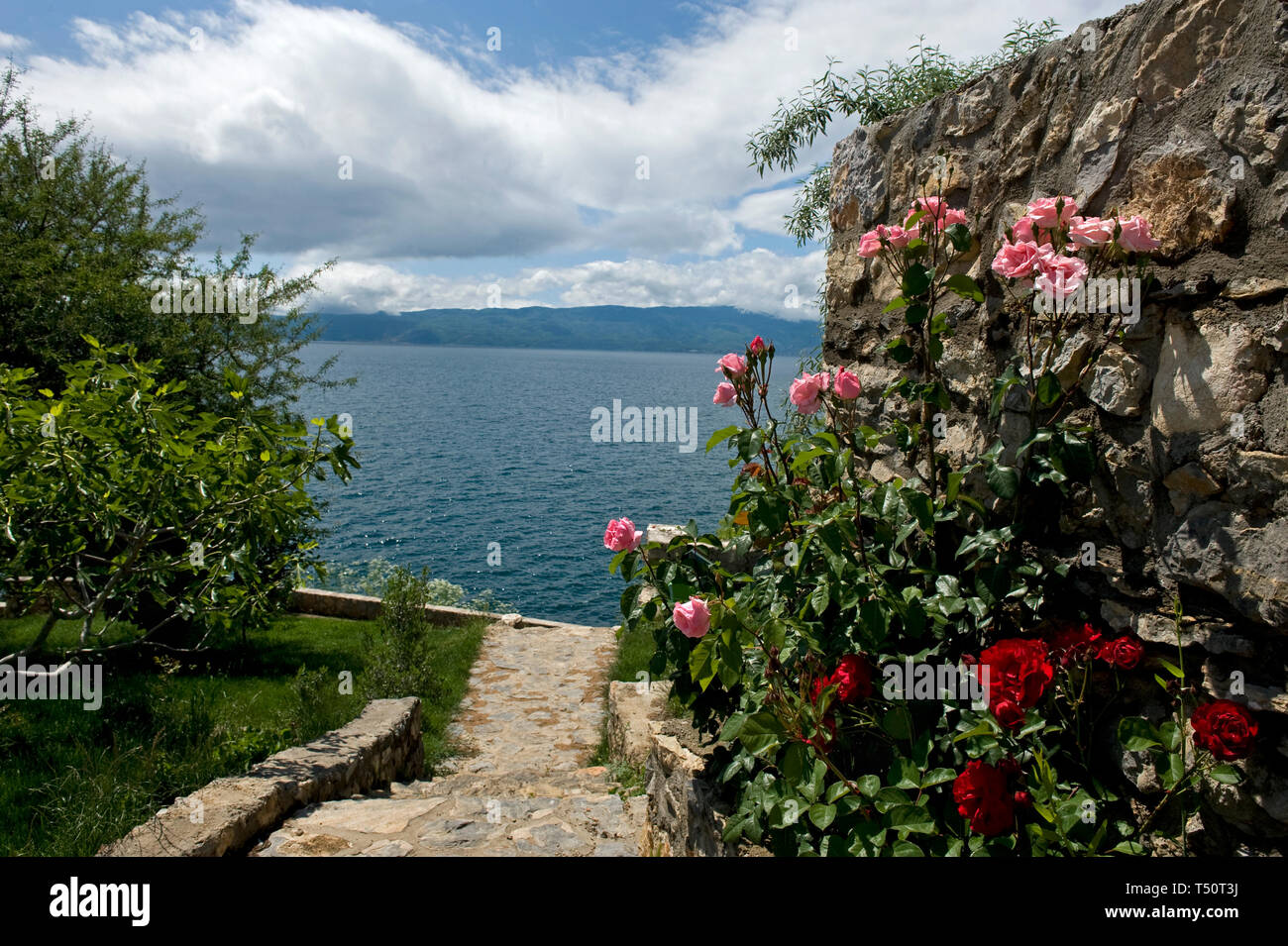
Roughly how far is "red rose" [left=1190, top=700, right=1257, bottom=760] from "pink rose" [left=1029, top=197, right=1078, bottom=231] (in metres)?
1.38

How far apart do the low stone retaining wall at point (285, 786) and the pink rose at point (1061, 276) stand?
4004 mm

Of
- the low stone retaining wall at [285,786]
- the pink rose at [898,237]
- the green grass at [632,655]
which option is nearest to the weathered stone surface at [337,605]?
the green grass at [632,655]

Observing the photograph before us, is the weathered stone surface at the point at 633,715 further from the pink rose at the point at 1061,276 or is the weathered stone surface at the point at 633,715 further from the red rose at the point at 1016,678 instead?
the pink rose at the point at 1061,276

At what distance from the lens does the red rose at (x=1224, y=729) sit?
1.74 meters

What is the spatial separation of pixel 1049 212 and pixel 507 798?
4299mm

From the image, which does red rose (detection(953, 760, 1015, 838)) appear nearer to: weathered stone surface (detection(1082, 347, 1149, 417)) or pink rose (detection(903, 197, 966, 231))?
weathered stone surface (detection(1082, 347, 1149, 417))

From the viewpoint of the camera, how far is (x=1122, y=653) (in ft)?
6.64

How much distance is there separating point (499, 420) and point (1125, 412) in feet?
173

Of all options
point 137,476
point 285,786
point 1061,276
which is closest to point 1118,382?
point 1061,276

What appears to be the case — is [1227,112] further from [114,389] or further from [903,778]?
[114,389]
